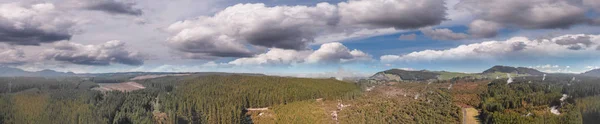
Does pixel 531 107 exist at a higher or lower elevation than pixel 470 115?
higher

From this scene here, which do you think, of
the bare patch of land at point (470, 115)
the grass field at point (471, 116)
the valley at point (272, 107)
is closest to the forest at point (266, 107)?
the valley at point (272, 107)

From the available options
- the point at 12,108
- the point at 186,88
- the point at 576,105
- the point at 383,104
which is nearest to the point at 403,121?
the point at 383,104

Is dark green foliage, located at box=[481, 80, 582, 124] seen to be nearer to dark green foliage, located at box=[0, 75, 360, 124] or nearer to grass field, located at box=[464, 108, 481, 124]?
grass field, located at box=[464, 108, 481, 124]

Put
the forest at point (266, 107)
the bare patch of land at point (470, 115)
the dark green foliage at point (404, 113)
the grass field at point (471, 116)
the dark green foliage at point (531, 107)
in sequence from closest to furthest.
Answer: the dark green foliage at point (531, 107) → the forest at point (266, 107) → the dark green foliage at point (404, 113) → the bare patch of land at point (470, 115) → the grass field at point (471, 116)

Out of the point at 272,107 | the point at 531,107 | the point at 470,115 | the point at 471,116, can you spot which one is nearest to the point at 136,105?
the point at 272,107

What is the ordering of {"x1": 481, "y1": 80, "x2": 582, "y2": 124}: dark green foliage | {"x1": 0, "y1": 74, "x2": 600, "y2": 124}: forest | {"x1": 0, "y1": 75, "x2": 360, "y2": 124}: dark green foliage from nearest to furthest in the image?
{"x1": 481, "y1": 80, "x2": 582, "y2": 124}: dark green foliage
{"x1": 0, "y1": 74, "x2": 600, "y2": 124}: forest
{"x1": 0, "y1": 75, "x2": 360, "y2": 124}: dark green foliage

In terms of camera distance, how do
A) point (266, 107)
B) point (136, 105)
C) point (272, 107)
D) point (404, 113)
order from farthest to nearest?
point (266, 107)
point (272, 107)
point (136, 105)
point (404, 113)

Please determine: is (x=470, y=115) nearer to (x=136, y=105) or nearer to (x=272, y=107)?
(x=272, y=107)

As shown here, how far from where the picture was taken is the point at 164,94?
18812 centimetres

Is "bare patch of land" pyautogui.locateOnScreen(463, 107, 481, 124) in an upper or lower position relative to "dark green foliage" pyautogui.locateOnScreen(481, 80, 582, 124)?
lower

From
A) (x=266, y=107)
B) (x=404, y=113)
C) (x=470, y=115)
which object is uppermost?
(x=266, y=107)

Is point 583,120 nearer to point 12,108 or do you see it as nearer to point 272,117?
point 272,117

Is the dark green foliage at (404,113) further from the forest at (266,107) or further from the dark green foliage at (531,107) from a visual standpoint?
the dark green foliage at (531,107)

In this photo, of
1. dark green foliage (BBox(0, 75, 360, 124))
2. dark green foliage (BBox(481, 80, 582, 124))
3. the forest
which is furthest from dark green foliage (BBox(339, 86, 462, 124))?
dark green foliage (BBox(0, 75, 360, 124))
